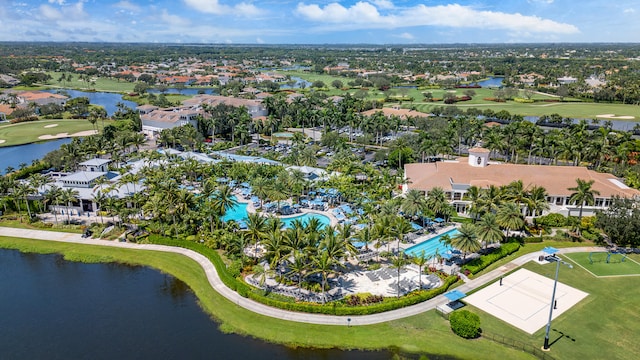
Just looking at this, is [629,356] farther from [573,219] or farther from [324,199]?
[324,199]

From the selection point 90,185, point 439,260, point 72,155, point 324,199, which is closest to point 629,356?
point 439,260

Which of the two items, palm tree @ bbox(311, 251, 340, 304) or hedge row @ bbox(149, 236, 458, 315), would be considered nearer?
hedge row @ bbox(149, 236, 458, 315)

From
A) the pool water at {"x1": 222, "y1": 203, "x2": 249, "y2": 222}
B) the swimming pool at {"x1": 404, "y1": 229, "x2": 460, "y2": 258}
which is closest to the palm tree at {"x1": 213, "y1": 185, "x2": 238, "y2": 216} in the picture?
the pool water at {"x1": 222, "y1": 203, "x2": 249, "y2": 222}

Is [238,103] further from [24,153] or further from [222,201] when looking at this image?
[222,201]

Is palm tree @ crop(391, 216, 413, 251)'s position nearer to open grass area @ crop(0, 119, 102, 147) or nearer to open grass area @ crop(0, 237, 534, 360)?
open grass area @ crop(0, 237, 534, 360)

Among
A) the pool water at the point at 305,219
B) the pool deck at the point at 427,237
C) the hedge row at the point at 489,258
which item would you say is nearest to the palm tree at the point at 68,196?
the pool water at the point at 305,219

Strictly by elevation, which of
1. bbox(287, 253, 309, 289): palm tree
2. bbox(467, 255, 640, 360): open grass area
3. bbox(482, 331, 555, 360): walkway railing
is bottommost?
bbox(482, 331, 555, 360): walkway railing

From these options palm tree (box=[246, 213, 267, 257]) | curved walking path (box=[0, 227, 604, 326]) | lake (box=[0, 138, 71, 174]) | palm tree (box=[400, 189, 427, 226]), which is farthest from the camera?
lake (box=[0, 138, 71, 174])
